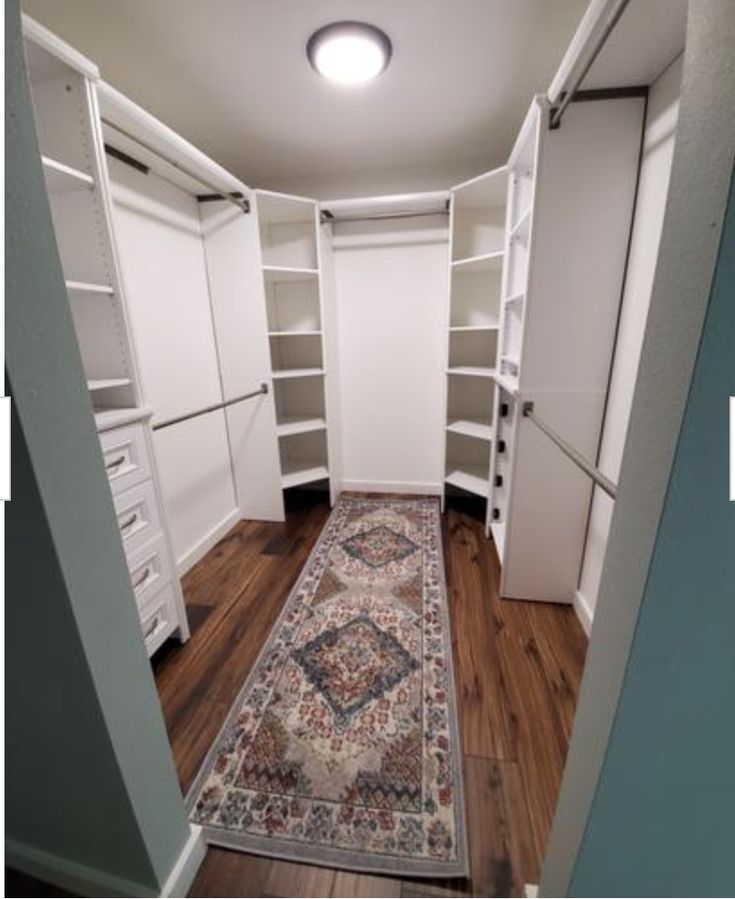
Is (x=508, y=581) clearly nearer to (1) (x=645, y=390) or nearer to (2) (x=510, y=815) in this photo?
(2) (x=510, y=815)

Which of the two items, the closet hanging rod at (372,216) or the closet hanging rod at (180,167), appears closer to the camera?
the closet hanging rod at (180,167)

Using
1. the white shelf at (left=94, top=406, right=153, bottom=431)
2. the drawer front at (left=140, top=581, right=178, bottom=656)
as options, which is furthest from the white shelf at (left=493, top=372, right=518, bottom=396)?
the drawer front at (left=140, top=581, right=178, bottom=656)

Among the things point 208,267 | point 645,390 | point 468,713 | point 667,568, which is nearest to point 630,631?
point 667,568

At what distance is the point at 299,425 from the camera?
9.33ft

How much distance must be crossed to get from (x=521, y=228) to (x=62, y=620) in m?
2.20

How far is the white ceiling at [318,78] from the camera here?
4.25 ft

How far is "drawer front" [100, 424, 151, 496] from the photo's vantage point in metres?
1.30

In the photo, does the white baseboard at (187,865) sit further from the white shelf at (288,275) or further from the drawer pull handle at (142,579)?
the white shelf at (288,275)

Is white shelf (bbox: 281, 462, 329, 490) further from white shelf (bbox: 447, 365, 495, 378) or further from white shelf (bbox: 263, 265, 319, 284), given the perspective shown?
white shelf (bbox: 263, 265, 319, 284)

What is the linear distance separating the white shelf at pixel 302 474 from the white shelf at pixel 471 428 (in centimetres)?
109

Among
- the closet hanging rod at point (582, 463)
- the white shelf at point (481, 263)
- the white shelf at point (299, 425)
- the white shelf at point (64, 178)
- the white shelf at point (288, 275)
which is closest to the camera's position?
the closet hanging rod at point (582, 463)

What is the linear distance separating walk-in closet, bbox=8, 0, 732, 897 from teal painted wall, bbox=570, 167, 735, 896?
0.27ft

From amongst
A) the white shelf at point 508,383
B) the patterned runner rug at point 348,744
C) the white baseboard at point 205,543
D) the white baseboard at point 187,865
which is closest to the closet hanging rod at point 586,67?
the white shelf at point 508,383

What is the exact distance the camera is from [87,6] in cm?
126
